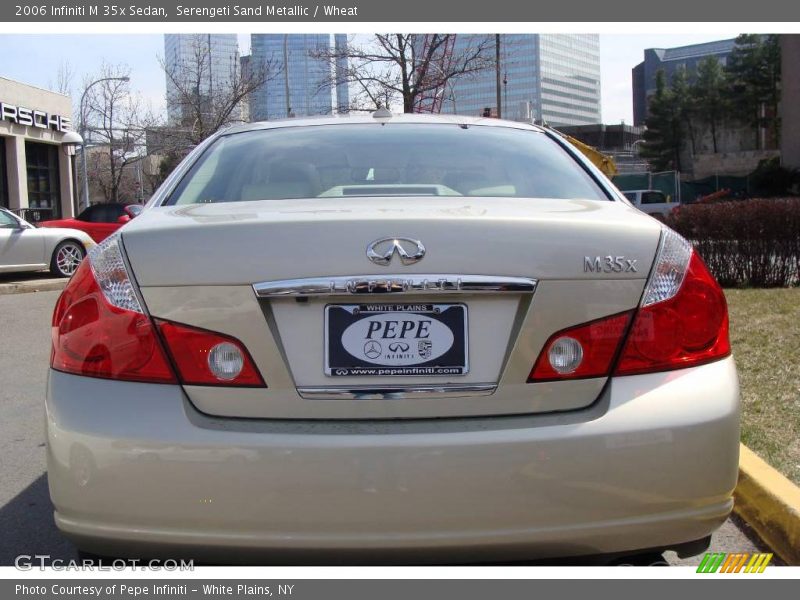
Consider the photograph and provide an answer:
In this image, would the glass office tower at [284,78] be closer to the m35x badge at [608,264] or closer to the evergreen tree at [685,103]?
the m35x badge at [608,264]

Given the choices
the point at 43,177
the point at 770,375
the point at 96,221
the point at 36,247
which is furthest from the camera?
the point at 43,177

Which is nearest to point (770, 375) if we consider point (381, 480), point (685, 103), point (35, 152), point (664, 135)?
point (381, 480)

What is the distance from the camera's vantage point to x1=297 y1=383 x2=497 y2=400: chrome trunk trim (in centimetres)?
212

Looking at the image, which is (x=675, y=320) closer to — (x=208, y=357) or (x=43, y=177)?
(x=208, y=357)

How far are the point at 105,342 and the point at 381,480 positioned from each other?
0.82 m

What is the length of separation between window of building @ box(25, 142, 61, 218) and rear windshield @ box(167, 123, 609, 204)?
28436mm

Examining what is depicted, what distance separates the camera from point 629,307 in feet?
7.27

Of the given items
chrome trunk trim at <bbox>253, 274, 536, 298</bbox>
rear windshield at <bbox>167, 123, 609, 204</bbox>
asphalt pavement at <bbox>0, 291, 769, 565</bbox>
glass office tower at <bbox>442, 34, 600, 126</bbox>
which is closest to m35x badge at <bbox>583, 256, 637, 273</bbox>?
chrome trunk trim at <bbox>253, 274, 536, 298</bbox>

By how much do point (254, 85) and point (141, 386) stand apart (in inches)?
1255

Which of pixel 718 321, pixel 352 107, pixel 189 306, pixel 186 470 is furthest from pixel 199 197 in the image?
pixel 352 107

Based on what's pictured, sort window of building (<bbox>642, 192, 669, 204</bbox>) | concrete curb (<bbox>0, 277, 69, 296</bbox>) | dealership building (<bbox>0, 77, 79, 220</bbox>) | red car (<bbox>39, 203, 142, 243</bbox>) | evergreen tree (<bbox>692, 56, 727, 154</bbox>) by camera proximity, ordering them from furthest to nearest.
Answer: evergreen tree (<bbox>692, 56, 727, 154</bbox>)
window of building (<bbox>642, 192, 669, 204</bbox>)
dealership building (<bbox>0, 77, 79, 220</bbox>)
red car (<bbox>39, 203, 142, 243</bbox>)
concrete curb (<bbox>0, 277, 69, 296</bbox>)

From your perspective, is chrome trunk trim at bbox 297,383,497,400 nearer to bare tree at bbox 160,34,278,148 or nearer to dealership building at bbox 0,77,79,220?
dealership building at bbox 0,77,79,220

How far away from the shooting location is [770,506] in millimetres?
3453

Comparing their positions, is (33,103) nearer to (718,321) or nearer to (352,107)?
(352,107)
